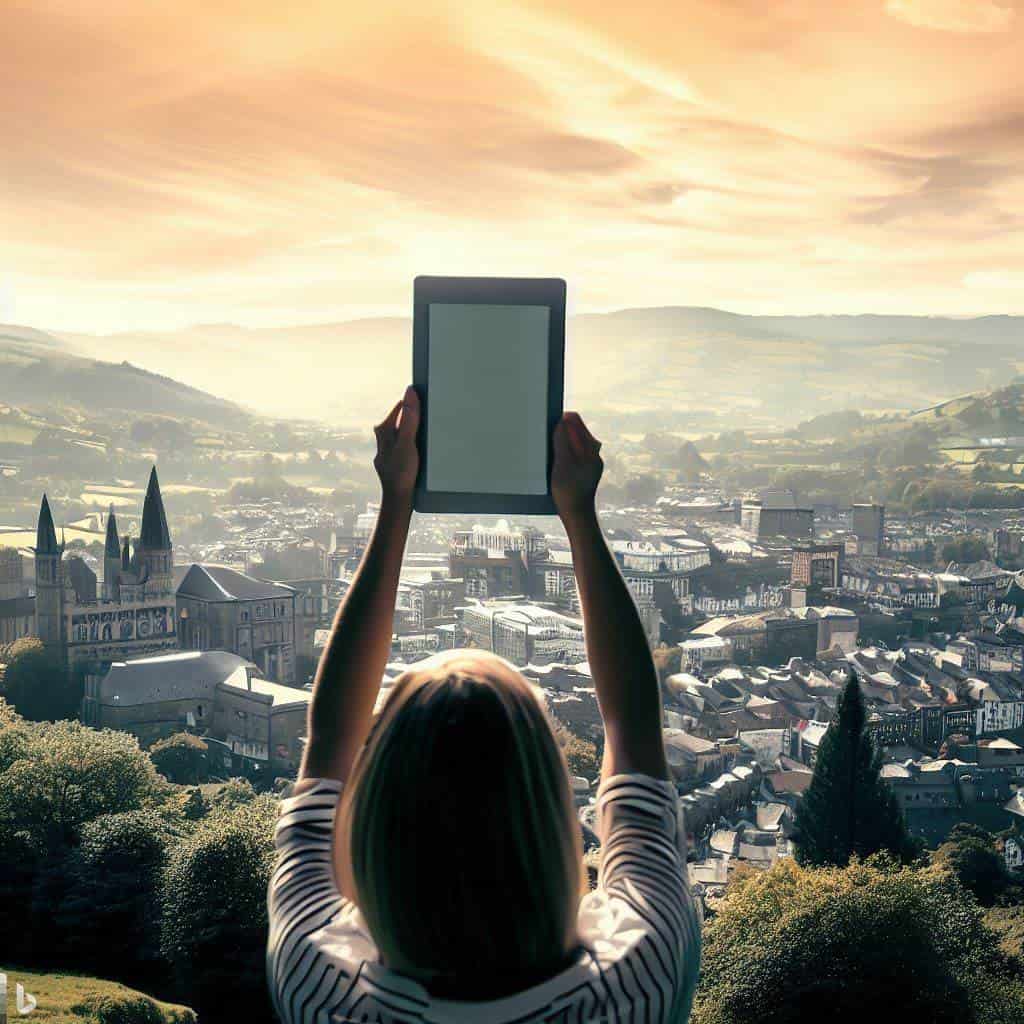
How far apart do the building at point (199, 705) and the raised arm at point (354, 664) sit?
1785cm

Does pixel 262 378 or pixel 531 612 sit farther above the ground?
pixel 262 378

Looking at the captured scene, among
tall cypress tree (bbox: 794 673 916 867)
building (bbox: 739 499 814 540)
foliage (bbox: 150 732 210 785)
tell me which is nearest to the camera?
tall cypress tree (bbox: 794 673 916 867)

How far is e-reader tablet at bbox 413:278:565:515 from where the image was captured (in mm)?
668

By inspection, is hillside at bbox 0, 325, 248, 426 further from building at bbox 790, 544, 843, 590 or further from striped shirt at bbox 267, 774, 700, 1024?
striped shirt at bbox 267, 774, 700, 1024

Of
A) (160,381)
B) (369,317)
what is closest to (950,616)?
(369,317)

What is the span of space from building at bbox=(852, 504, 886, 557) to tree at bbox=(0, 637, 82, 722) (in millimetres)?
19179

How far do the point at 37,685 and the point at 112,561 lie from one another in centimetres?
365

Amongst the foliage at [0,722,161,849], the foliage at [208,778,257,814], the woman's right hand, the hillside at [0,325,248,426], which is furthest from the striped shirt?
the hillside at [0,325,248,426]

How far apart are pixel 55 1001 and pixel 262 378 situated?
20390 millimetres

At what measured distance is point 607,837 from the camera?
1.86 feet

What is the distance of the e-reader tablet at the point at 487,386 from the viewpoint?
26.3 inches

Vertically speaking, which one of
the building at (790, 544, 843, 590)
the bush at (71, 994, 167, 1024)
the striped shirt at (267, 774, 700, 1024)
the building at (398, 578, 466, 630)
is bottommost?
the bush at (71, 994, 167, 1024)

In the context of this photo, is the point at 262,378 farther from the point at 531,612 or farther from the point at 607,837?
the point at 607,837

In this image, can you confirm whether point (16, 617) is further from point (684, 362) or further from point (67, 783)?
point (684, 362)
